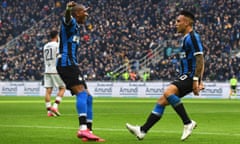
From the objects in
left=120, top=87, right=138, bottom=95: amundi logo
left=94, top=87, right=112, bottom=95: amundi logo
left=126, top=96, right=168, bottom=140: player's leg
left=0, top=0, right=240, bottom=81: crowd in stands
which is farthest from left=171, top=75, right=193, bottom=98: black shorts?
left=94, top=87, right=112, bottom=95: amundi logo

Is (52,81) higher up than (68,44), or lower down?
lower down

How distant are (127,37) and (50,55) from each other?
101 feet

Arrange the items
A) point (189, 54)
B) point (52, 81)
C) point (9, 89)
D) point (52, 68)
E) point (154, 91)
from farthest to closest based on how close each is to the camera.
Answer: point (9, 89), point (154, 91), point (52, 68), point (52, 81), point (189, 54)

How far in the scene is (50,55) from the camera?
2117 cm

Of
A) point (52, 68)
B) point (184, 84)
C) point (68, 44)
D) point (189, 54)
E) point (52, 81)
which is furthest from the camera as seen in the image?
point (52, 68)

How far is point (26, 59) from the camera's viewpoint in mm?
53406

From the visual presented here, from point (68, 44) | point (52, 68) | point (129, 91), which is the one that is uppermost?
point (68, 44)

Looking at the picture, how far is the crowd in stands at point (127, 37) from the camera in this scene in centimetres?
4691

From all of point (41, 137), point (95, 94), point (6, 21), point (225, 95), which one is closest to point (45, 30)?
point (6, 21)

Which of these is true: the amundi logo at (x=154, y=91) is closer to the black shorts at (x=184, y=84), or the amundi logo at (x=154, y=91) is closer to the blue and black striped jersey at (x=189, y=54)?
the blue and black striped jersey at (x=189, y=54)

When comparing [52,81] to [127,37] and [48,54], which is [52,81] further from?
[127,37]

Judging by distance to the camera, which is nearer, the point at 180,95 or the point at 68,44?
the point at 180,95

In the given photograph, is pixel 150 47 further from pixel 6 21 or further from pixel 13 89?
pixel 6 21

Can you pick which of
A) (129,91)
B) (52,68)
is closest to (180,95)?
(52,68)
